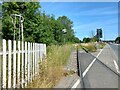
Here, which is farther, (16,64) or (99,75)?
(99,75)

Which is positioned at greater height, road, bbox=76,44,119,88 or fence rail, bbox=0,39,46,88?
fence rail, bbox=0,39,46,88

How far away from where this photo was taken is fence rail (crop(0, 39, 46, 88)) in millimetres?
A: 8555

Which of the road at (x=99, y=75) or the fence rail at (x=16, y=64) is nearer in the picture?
the fence rail at (x=16, y=64)

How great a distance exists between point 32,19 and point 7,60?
112 feet

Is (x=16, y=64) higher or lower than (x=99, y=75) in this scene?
higher

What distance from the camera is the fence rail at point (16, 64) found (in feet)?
28.1

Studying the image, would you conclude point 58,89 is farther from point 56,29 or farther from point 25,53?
point 56,29

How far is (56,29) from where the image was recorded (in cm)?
7975

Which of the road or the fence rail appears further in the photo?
the road

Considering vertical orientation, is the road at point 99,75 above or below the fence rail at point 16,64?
below

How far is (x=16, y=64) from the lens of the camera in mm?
10266

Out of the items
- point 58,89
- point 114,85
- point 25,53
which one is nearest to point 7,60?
point 25,53

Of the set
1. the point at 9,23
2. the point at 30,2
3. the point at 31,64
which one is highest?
the point at 30,2

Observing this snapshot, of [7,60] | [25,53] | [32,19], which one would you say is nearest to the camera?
[7,60]
